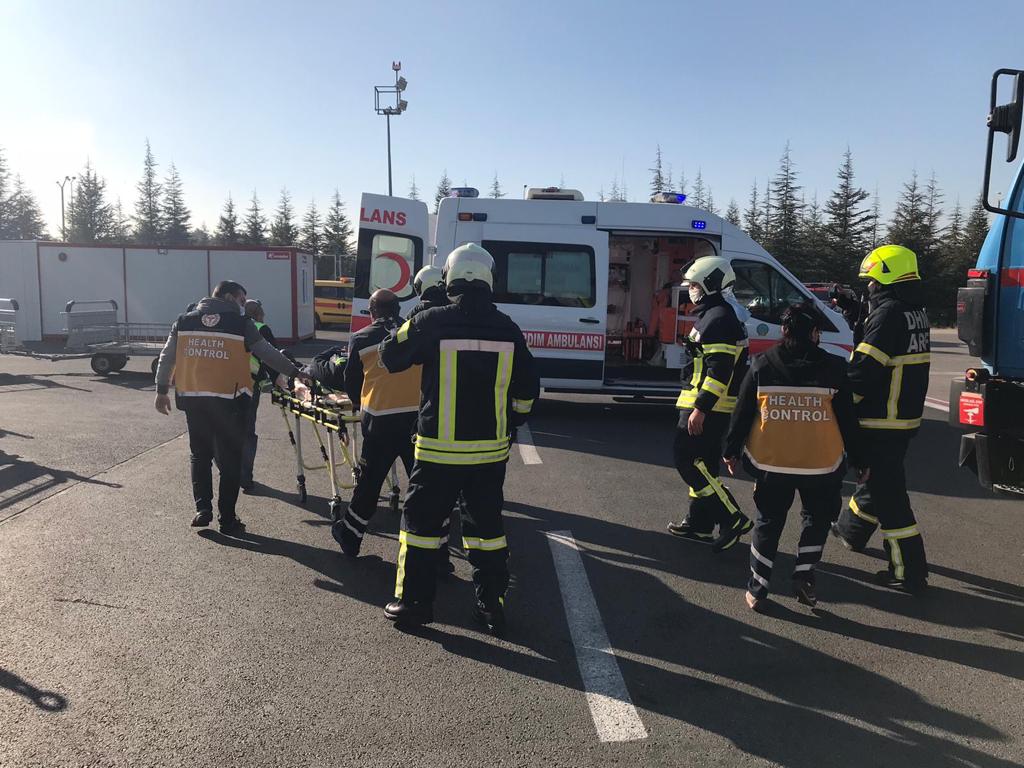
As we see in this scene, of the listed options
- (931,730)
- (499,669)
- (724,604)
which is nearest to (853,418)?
(724,604)

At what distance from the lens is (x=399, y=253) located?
447 inches

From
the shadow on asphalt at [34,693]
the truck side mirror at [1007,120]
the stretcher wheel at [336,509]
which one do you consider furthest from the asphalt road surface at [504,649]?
the truck side mirror at [1007,120]

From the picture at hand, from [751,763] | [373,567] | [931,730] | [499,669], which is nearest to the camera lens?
[751,763]

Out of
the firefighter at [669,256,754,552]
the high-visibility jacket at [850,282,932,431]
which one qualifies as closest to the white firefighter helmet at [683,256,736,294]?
the firefighter at [669,256,754,552]

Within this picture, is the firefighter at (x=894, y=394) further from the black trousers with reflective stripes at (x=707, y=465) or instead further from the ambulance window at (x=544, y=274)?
the ambulance window at (x=544, y=274)

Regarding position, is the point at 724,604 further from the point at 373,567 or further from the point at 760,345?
the point at 760,345

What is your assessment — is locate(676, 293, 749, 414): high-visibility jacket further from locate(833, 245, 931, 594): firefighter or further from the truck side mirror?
the truck side mirror

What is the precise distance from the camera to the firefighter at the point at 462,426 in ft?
13.0

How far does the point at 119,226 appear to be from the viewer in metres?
72.5

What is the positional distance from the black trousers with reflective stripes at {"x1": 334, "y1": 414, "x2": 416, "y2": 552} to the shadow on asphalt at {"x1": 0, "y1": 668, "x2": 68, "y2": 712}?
1.99 meters

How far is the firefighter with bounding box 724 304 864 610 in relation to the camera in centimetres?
421

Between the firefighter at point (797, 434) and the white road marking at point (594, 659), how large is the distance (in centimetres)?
98

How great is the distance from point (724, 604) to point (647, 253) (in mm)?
9040

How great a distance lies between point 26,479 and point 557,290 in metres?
6.45
